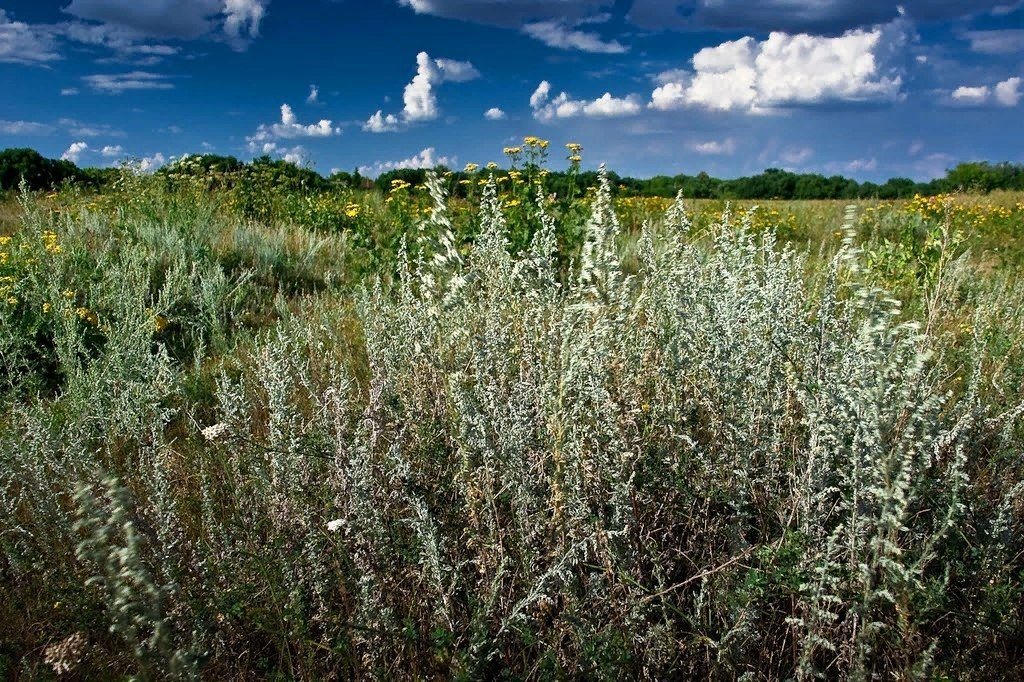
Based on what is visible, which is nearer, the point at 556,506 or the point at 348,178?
the point at 556,506

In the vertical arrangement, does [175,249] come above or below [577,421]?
above

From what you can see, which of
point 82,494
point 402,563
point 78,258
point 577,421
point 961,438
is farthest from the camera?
point 78,258

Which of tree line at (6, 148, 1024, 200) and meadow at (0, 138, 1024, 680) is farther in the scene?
tree line at (6, 148, 1024, 200)

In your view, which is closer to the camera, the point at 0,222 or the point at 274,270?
the point at 274,270

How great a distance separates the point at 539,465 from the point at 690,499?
55cm

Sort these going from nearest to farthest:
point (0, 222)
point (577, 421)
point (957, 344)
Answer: point (577, 421) → point (957, 344) → point (0, 222)

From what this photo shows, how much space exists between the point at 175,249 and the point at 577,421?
16.8ft

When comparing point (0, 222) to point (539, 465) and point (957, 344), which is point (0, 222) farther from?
point (957, 344)

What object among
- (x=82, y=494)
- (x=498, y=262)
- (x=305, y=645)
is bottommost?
(x=305, y=645)

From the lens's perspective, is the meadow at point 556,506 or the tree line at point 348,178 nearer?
the meadow at point 556,506

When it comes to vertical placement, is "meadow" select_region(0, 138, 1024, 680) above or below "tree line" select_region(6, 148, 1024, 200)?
below

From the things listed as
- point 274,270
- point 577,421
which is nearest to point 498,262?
point 577,421

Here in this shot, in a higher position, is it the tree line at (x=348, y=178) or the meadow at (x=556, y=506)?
the tree line at (x=348, y=178)

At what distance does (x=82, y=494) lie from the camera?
1133 mm
